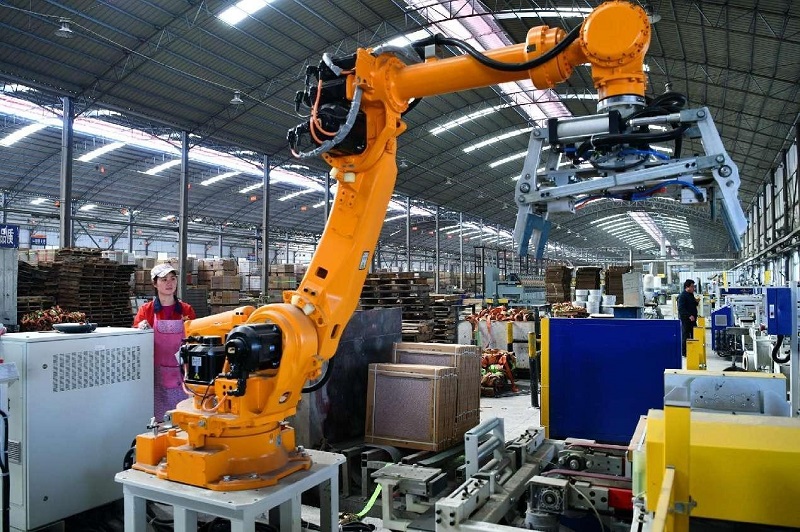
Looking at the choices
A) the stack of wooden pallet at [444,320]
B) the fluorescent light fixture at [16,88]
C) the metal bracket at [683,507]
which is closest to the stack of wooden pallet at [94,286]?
the fluorescent light fixture at [16,88]

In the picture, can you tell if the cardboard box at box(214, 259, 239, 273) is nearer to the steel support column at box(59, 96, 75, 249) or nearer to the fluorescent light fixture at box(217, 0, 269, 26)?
the steel support column at box(59, 96, 75, 249)

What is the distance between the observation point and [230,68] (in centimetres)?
1404

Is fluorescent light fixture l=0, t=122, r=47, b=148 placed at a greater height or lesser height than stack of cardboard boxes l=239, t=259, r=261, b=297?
greater

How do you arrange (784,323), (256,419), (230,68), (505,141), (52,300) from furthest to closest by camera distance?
1. (505,141)
2. (230,68)
3. (52,300)
4. (784,323)
5. (256,419)

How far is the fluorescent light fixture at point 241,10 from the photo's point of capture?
11938 mm

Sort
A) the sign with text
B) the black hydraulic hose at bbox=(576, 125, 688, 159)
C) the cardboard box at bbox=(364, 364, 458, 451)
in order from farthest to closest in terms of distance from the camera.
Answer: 1. the sign with text
2. the cardboard box at bbox=(364, 364, 458, 451)
3. the black hydraulic hose at bbox=(576, 125, 688, 159)

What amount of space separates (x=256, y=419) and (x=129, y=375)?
1.79 m

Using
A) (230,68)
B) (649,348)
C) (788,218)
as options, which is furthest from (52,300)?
(788,218)

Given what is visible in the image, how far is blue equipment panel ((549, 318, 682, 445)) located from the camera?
464 centimetres

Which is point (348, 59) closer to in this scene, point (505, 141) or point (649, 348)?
point (649, 348)

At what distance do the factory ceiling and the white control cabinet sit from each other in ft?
→ 29.9

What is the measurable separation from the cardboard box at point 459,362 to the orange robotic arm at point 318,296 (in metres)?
2.30

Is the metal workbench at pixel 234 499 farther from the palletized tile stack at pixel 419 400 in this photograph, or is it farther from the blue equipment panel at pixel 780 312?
the blue equipment panel at pixel 780 312

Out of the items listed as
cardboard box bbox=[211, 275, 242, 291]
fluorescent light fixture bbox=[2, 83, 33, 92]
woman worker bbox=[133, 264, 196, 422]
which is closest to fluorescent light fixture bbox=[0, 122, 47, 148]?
fluorescent light fixture bbox=[2, 83, 33, 92]
